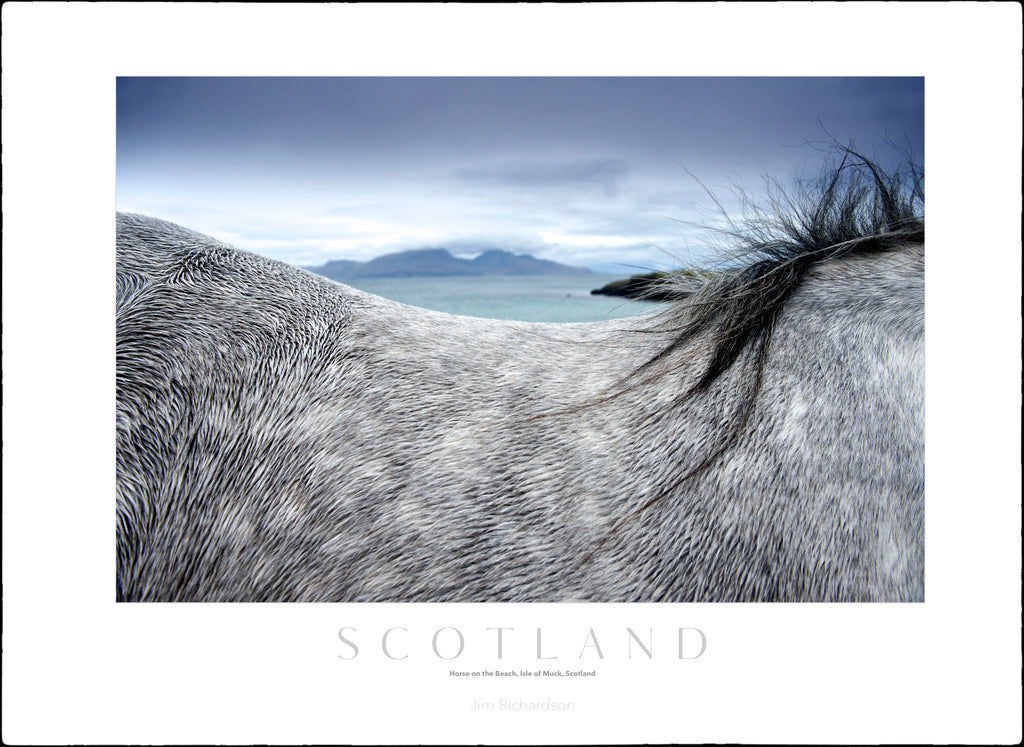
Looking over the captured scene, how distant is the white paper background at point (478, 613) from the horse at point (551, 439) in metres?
0.07

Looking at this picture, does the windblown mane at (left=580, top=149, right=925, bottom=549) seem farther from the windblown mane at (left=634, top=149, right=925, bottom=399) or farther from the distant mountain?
the distant mountain

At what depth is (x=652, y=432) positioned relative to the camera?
3.58 ft

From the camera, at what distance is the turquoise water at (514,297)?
4.17ft

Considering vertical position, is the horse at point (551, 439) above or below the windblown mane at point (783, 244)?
below

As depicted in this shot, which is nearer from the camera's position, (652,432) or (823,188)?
(652,432)

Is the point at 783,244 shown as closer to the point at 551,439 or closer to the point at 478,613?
the point at 551,439

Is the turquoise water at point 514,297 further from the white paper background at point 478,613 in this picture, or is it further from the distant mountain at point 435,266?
the white paper background at point 478,613

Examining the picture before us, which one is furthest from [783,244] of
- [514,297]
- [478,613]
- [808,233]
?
[478,613]

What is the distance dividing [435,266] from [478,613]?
2.13 feet

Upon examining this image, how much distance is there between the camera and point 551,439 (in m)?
1.10

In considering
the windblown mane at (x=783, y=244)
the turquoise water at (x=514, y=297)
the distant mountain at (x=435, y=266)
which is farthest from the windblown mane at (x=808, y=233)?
the distant mountain at (x=435, y=266)

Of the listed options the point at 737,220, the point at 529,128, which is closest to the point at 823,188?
the point at 737,220
